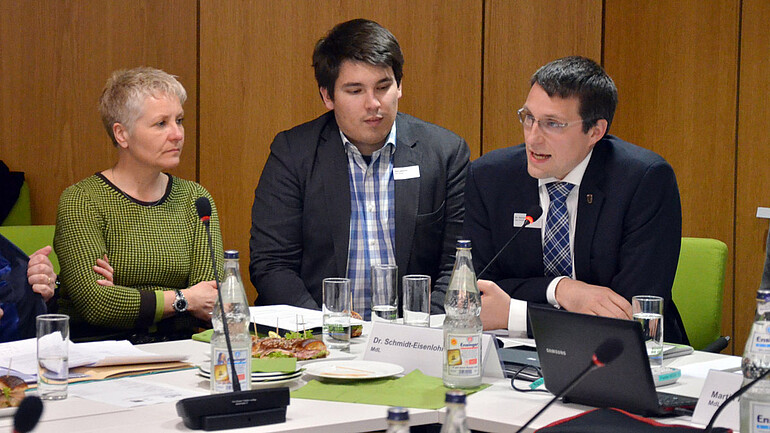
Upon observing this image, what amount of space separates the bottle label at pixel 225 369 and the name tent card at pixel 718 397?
2.69ft

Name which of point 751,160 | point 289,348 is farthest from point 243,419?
point 751,160

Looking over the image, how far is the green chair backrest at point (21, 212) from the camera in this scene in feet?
12.4

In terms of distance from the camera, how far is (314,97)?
14.5ft

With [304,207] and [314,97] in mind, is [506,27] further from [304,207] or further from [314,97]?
[304,207]

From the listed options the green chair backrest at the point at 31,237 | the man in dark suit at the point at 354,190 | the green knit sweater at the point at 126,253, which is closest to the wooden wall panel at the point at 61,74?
the green chair backrest at the point at 31,237

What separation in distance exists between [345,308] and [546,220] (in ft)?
2.57

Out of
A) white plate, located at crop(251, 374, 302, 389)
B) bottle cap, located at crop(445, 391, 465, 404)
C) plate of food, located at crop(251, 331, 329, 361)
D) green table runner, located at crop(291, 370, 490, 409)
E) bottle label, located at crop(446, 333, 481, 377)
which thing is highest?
bottle cap, located at crop(445, 391, 465, 404)

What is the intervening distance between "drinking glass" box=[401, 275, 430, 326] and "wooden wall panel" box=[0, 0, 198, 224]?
2.32 metres

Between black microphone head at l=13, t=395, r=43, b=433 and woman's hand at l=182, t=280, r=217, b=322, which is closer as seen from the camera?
black microphone head at l=13, t=395, r=43, b=433

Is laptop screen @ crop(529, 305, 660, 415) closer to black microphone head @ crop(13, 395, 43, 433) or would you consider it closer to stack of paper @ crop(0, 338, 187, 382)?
stack of paper @ crop(0, 338, 187, 382)

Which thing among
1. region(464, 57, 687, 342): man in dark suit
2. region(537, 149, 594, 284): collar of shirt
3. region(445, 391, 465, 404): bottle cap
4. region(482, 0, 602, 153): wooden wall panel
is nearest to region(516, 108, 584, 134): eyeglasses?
region(464, 57, 687, 342): man in dark suit

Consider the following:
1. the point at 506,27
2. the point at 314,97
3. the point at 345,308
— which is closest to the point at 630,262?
the point at 345,308

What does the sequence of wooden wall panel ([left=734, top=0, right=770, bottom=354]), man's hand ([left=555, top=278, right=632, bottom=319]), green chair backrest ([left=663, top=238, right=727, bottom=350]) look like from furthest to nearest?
wooden wall panel ([left=734, top=0, right=770, bottom=354]), green chair backrest ([left=663, top=238, right=727, bottom=350]), man's hand ([left=555, top=278, right=632, bottom=319])

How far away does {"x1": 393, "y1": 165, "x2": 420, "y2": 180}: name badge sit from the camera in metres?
3.21
